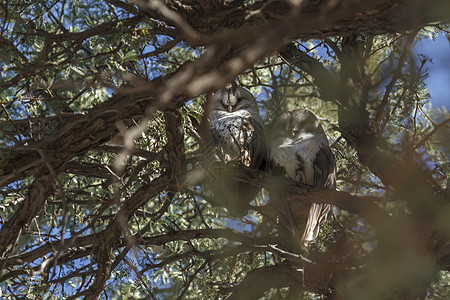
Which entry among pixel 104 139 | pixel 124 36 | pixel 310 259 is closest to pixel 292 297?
pixel 310 259

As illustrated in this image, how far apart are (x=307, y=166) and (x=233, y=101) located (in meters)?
0.59

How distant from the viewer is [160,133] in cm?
263

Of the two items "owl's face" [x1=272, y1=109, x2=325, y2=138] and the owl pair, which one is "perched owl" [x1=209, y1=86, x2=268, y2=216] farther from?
"owl's face" [x1=272, y1=109, x2=325, y2=138]

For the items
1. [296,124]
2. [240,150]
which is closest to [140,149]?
[240,150]

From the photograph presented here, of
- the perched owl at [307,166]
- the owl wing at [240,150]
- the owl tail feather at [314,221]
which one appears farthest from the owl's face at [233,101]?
the owl tail feather at [314,221]

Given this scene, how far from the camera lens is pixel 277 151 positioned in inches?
124

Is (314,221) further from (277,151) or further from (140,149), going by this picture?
(140,149)

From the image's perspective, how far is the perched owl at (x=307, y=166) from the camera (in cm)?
294

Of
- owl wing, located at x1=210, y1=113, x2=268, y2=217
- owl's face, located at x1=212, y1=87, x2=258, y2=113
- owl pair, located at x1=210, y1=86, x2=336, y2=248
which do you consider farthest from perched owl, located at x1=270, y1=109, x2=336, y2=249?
owl's face, located at x1=212, y1=87, x2=258, y2=113

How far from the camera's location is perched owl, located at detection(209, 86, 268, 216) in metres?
2.91

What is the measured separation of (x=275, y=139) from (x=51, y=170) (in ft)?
4.88

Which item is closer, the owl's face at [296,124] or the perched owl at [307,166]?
the perched owl at [307,166]

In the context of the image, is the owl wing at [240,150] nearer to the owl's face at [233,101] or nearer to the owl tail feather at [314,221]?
the owl's face at [233,101]

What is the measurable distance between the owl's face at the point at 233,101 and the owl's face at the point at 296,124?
172mm
